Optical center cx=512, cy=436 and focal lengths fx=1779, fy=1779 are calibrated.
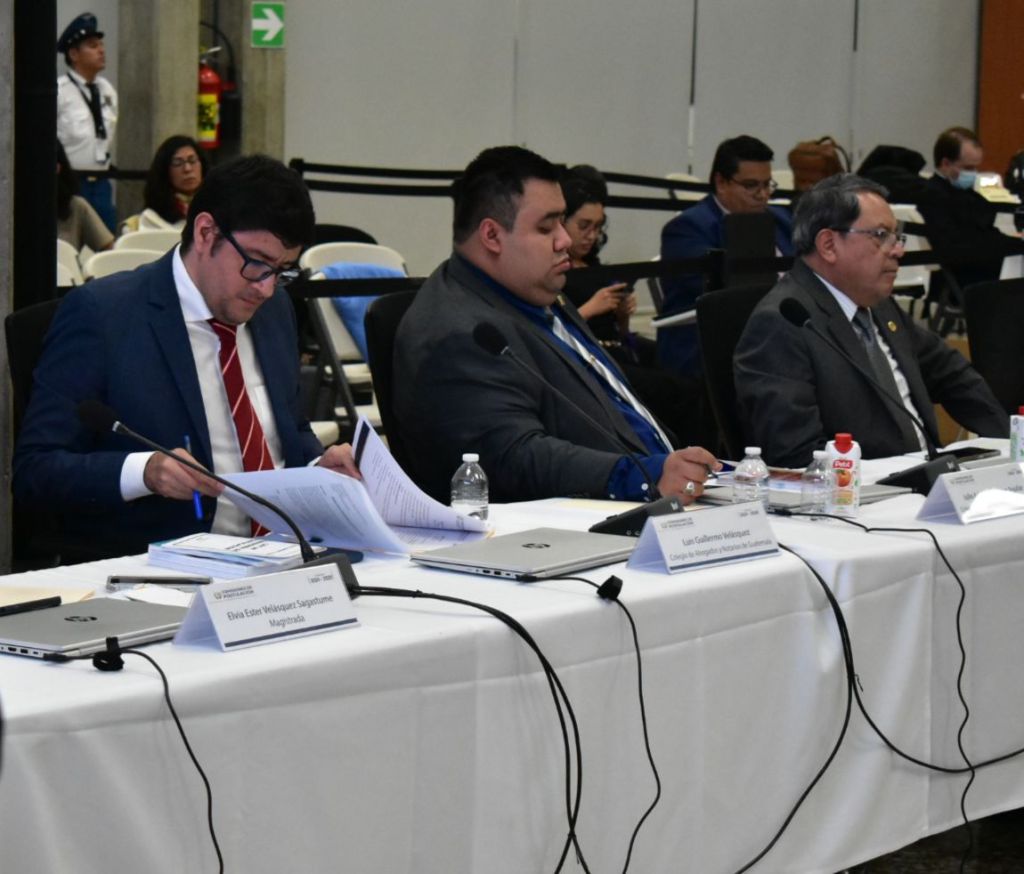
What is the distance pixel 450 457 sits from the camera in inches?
125

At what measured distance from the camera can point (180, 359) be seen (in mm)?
2736

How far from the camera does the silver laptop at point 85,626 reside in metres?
1.71

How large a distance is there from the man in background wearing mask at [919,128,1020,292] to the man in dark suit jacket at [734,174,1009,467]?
3961mm

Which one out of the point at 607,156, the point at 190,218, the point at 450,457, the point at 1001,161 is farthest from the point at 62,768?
the point at 1001,161

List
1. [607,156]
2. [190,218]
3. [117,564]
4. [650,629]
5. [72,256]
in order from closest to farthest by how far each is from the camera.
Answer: [650,629] → [117,564] → [190,218] → [72,256] → [607,156]

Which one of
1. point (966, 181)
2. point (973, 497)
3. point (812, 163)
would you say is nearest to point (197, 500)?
point (973, 497)

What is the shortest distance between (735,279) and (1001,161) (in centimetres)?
845

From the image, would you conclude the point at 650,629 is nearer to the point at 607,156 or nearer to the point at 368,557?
the point at 368,557

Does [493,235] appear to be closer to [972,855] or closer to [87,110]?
[972,855]

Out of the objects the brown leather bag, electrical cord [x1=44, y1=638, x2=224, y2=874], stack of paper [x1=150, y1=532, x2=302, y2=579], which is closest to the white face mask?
the brown leather bag

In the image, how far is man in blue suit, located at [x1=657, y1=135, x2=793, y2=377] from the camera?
574cm

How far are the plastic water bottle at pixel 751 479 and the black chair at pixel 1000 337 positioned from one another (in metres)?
1.89

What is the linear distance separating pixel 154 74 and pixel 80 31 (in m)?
0.74

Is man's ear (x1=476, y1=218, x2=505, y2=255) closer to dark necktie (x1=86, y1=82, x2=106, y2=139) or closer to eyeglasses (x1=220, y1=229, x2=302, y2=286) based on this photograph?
eyeglasses (x1=220, y1=229, x2=302, y2=286)
